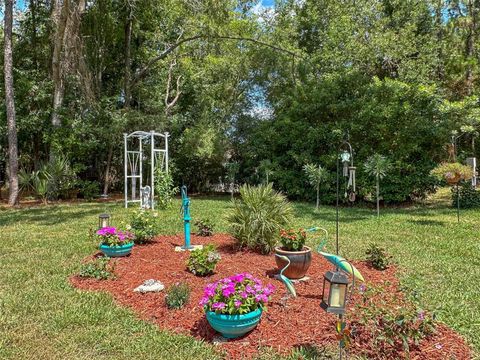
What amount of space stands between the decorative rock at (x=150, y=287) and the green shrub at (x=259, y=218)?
1.64 metres

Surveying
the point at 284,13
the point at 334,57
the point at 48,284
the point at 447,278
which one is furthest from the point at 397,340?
the point at 284,13

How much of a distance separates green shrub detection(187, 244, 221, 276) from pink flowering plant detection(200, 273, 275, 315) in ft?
4.00

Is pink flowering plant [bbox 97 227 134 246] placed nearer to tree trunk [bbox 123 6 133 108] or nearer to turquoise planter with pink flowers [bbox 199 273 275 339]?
turquoise planter with pink flowers [bbox 199 273 275 339]

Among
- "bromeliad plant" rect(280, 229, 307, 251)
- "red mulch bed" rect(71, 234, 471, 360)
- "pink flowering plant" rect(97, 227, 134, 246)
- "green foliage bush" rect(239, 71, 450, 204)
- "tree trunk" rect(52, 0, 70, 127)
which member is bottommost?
"red mulch bed" rect(71, 234, 471, 360)

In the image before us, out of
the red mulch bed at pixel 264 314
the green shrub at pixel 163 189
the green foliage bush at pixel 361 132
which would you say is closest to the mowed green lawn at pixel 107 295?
the red mulch bed at pixel 264 314

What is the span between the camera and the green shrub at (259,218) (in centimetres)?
511

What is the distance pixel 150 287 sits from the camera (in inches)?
153

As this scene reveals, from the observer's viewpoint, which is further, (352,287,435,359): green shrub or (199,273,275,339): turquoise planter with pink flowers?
(199,273,275,339): turquoise planter with pink flowers

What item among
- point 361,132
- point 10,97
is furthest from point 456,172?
point 10,97

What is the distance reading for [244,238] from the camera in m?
5.30

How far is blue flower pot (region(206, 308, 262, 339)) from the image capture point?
277 cm

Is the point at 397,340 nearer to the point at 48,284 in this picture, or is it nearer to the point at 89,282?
the point at 89,282

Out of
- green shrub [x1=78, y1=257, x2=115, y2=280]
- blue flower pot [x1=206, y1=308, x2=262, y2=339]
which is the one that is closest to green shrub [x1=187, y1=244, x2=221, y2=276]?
green shrub [x1=78, y1=257, x2=115, y2=280]

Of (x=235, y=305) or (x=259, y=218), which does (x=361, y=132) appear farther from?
(x=235, y=305)
